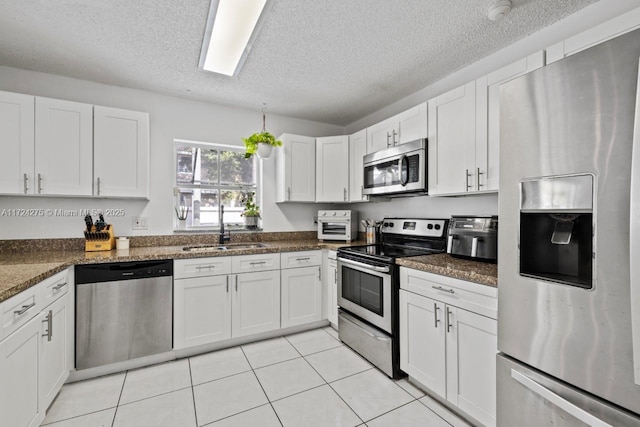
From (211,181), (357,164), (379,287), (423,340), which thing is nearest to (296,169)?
(357,164)

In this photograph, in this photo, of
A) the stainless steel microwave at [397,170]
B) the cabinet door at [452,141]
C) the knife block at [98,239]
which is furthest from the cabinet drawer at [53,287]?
the cabinet door at [452,141]

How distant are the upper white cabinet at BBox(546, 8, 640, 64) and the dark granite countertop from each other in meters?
1.24

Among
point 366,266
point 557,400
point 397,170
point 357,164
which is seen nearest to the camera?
point 557,400

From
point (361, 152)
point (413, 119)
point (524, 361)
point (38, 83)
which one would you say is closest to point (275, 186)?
point (361, 152)

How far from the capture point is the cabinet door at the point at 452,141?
2.12 metres

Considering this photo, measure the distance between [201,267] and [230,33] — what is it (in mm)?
1880

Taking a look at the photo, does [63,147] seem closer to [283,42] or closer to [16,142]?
[16,142]

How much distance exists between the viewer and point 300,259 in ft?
10.0

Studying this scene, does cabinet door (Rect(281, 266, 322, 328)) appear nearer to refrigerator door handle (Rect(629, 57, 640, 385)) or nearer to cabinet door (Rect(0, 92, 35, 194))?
cabinet door (Rect(0, 92, 35, 194))

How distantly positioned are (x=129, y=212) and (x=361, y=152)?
2.51 metres

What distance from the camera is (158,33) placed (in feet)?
6.73

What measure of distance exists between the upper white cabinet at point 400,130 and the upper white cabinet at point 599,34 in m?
0.94

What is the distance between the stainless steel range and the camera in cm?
222

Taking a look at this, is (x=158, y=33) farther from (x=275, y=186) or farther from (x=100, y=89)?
(x=275, y=186)
